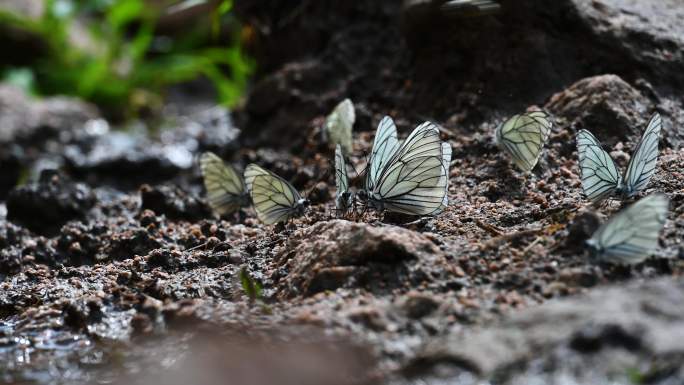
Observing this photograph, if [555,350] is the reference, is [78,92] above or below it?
above

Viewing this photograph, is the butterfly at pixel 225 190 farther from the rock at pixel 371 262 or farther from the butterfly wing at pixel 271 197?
the rock at pixel 371 262

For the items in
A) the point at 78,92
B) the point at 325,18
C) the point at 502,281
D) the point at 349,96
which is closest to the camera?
the point at 502,281

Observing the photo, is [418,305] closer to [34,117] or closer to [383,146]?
[383,146]

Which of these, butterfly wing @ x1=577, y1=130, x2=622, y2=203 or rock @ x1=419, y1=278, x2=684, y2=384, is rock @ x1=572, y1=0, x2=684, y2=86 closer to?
butterfly wing @ x1=577, y1=130, x2=622, y2=203

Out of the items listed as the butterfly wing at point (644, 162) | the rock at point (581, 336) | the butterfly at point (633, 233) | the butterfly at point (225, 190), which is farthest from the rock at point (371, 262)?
the butterfly at point (225, 190)

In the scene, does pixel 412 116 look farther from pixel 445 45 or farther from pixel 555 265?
pixel 555 265

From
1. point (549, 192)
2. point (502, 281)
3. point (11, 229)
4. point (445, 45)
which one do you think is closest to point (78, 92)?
point (11, 229)

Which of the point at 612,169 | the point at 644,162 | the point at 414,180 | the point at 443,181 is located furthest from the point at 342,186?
the point at 644,162

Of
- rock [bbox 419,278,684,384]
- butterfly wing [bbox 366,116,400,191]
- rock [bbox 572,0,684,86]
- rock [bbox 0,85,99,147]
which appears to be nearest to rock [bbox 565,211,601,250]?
rock [bbox 419,278,684,384]

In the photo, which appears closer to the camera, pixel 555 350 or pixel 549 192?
pixel 555 350
